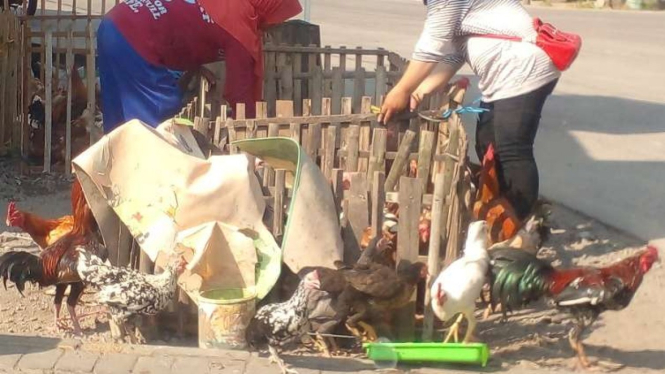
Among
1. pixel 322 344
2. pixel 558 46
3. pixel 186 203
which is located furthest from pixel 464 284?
pixel 558 46

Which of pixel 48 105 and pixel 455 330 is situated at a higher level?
pixel 48 105

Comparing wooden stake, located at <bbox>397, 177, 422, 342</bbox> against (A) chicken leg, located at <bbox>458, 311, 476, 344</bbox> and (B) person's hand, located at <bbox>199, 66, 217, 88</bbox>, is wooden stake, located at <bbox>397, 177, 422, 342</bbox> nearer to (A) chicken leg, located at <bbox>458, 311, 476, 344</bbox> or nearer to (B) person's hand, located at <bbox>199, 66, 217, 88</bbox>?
(A) chicken leg, located at <bbox>458, 311, 476, 344</bbox>

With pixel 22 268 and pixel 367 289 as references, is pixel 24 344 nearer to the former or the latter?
pixel 22 268

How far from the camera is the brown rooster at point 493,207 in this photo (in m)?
5.62

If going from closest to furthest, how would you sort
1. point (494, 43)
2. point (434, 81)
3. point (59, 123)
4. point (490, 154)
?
1. point (494, 43)
2. point (490, 154)
3. point (434, 81)
4. point (59, 123)

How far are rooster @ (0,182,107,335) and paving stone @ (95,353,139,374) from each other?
0.46m

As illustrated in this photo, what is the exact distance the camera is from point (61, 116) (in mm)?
8344

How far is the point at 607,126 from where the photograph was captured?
1015cm

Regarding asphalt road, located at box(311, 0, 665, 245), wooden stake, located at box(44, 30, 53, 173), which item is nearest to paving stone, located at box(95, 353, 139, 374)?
asphalt road, located at box(311, 0, 665, 245)

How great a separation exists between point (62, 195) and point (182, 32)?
A: 5.69 ft

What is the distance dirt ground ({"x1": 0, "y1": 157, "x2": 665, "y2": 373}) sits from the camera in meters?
5.01

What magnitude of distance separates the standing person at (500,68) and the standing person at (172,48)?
1279 mm

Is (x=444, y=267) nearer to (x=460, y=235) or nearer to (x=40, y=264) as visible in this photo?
(x=460, y=235)

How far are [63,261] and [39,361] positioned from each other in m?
0.53
